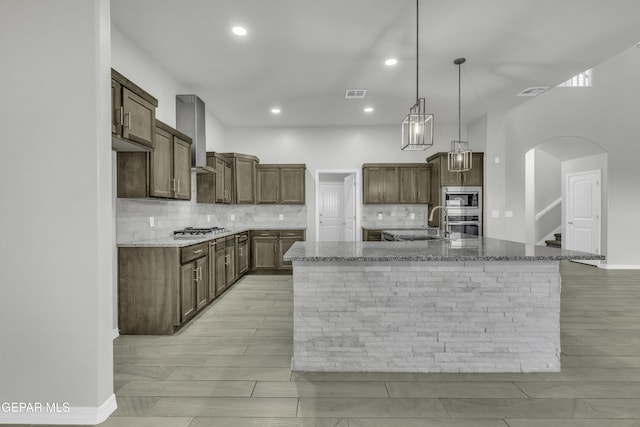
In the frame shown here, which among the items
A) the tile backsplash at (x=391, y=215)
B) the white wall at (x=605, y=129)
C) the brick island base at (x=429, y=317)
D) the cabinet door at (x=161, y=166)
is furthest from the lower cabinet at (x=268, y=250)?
the white wall at (x=605, y=129)

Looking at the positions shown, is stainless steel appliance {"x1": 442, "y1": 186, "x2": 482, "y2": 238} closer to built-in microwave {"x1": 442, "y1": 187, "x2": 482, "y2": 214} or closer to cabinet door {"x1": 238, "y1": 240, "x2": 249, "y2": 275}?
built-in microwave {"x1": 442, "y1": 187, "x2": 482, "y2": 214}

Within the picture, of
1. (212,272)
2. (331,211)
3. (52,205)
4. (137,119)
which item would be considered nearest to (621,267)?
(331,211)

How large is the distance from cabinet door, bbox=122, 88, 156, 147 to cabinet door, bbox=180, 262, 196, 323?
1.35 metres

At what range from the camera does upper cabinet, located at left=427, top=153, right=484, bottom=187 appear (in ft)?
20.0

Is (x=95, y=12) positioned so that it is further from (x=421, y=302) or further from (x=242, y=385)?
(x=421, y=302)

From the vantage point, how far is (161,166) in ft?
11.4

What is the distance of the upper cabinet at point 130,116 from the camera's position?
8.68 ft

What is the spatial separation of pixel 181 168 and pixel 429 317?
322 cm

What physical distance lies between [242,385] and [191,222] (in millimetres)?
3365

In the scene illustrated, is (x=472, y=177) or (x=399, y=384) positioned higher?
(x=472, y=177)

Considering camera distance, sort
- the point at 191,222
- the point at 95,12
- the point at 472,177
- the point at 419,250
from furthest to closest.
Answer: the point at 472,177 < the point at 191,222 < the point at 419,250 < the point at 95,12

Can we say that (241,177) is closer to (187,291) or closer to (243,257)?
(243,257)

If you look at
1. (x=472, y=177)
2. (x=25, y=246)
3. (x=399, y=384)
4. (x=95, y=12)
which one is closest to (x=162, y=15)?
(x=95, y=12)

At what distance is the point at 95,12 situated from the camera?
1877mm
